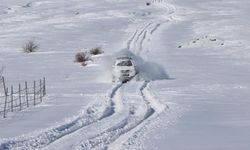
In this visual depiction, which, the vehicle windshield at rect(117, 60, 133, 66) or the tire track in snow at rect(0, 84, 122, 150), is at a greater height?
the tire track in snow at rect(0, 84, 122, 150)

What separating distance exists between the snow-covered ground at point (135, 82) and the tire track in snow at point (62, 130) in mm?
23

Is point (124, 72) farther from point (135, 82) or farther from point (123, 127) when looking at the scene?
point (123, 127)

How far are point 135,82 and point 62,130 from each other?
616 inches

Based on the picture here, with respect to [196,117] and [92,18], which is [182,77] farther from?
[92,18]

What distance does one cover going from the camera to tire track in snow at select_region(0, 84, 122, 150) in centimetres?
1251

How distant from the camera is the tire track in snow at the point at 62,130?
41.0 feet

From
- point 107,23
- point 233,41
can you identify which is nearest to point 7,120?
point 233,41

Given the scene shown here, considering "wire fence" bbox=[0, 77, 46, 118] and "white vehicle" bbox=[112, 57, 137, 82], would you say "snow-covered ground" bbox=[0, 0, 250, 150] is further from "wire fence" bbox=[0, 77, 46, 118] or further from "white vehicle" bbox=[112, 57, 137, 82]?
"white vehicle" bbox=[112, 57, 137, 82]

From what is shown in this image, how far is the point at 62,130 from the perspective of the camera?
14.6 meters

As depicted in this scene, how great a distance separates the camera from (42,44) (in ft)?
189

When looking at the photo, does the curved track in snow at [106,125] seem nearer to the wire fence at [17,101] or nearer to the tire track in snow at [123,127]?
the tire track in snow at [123,127]

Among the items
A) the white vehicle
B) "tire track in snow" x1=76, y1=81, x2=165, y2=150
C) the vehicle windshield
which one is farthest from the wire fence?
the vehicle windshield

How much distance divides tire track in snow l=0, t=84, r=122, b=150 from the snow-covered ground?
0.08 feet

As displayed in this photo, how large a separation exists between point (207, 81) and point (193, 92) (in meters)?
4.95
